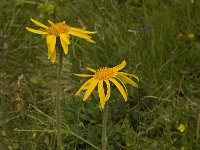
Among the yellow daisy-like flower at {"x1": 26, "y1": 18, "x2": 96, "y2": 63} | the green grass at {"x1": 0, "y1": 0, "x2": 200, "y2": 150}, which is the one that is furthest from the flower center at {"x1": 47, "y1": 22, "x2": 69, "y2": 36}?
the green grass at {"x1": 0, "y1": 0, "x2": 200, "y2": 150}

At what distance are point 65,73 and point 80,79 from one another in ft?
0.62

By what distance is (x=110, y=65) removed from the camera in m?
2.75

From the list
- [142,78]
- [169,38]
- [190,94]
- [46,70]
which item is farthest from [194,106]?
[46,70]

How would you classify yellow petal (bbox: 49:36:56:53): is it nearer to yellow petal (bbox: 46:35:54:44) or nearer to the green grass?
yellow petal (bbox: 46:35:54:44)

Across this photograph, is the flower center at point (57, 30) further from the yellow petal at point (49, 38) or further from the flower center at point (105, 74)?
the flower center at point (105, 74)

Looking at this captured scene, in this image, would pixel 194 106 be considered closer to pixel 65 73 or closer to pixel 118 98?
pixel 118 98

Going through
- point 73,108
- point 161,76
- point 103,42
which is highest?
point 103,42

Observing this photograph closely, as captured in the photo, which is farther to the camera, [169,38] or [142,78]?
[169,38]

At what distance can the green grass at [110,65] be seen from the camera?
2.19 meters

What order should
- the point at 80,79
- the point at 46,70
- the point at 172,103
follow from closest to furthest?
1. the point at 172,103
2. the point at 80,79
3. the point at 46,70

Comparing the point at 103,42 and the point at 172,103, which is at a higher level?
the point at 103,42

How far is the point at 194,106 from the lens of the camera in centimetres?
240

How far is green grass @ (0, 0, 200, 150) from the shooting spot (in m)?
2.19

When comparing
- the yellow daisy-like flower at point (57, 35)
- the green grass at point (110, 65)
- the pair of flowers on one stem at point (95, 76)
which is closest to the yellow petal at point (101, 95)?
the pair of flowers on one stem at point (95, 76)
